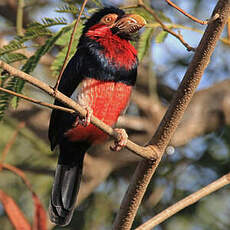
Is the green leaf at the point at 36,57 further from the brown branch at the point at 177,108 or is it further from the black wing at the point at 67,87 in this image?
the brown branch at the point at 177,108

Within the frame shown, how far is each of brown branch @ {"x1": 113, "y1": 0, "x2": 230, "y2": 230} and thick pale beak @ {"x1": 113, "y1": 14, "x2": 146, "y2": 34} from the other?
2.00 ft

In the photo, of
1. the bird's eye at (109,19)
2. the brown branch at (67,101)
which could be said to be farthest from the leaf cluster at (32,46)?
the brown branch at (67,101)

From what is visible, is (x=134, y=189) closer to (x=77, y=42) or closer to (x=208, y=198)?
(x=77, y=42)

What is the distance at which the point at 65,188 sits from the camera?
3.69m

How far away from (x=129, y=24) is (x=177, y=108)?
0.95 m

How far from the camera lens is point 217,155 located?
205 inches

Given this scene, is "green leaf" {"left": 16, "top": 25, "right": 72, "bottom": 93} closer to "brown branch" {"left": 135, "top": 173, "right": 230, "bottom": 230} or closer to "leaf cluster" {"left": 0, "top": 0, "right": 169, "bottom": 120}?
"leaf cluster" {"left": 0, "top": 0, "right": 169, "bottom": 120}

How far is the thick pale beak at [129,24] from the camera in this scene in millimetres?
2943

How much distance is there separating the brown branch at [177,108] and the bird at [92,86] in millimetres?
775

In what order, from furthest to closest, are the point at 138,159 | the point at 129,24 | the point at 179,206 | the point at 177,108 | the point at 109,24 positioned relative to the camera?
the point at 138,159 → the point at 109,24 → the point at 129,24 → the point at 179,206 → the point at 177,108

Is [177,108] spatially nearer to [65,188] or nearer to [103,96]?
[103,96]

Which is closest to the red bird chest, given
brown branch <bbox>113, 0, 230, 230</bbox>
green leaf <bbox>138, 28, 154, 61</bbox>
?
green leaf <bbox>138, 28, 154, 61</bbox>

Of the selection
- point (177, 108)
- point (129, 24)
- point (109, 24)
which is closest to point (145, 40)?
point (129, 24)

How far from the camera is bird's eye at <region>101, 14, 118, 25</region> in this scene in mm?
3539
